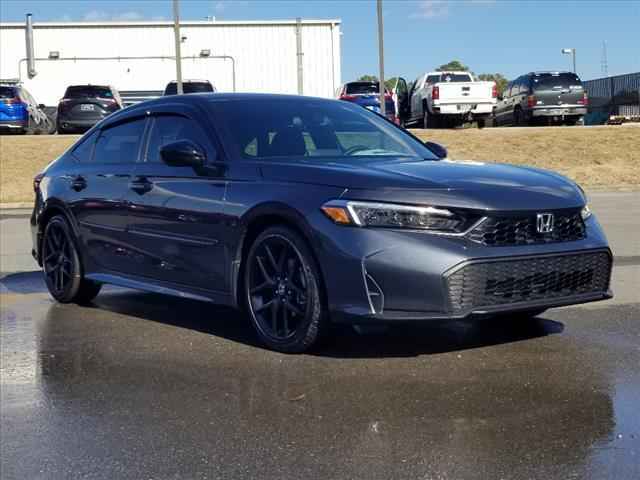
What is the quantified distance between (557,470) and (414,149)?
3.79m

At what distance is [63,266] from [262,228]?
2.68 metres

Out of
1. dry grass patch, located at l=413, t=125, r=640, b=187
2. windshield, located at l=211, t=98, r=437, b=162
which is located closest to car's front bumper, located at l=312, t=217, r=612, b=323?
windshield, located at l=211, t=98, r=437, b=162

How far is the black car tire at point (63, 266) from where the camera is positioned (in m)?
8.56

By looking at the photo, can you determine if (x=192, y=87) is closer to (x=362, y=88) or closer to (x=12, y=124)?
(x=362, y=88)

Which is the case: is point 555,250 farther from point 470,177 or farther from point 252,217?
point 252,217

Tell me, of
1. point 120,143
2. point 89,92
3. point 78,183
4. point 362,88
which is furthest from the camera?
point 362,88

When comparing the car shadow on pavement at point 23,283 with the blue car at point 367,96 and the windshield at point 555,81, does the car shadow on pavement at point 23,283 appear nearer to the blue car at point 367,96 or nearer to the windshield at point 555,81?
the blue car at point 367,96

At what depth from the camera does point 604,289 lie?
653 cm

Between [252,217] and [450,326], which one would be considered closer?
[252,217]

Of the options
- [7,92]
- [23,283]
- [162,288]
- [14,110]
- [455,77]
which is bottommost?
[23,283]

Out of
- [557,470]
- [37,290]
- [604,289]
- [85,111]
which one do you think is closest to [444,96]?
[85,111]

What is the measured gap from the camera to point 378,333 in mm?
7094

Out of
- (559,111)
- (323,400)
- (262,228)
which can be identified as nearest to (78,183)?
(262,228)

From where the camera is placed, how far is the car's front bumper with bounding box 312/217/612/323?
585 centimetres
